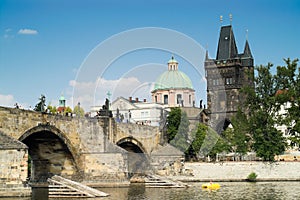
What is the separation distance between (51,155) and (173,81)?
5586 centimetres

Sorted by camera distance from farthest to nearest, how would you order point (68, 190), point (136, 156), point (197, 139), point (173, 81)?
point (173, 81), point (197, 139), point (136, 156), point (68, 190)

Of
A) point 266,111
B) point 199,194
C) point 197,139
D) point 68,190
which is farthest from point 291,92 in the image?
point 68,190

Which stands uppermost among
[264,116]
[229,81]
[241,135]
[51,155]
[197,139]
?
[229,81]

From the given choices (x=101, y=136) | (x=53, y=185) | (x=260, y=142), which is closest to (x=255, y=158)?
(x=260, y=142)

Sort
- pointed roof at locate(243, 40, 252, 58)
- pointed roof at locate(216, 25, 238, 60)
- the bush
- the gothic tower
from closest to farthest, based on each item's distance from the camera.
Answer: the bush
the gothic tower
pointed roof at locate(216, 25, 238, 60)
pointed roof at locate(243, 40, 252, 58)

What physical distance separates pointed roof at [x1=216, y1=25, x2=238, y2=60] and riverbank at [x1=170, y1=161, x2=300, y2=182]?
47.5 meters

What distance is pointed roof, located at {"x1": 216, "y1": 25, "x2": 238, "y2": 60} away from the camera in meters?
104

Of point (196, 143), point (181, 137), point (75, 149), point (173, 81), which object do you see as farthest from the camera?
point (173, 81)

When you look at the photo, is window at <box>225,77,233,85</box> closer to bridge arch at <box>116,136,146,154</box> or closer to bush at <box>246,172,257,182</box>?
bridge arch at <box>116,136,146,154</box>

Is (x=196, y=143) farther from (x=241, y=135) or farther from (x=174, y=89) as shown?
(x=174, y=89)

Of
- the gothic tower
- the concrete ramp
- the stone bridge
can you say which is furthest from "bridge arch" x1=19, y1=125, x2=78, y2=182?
the gothic tower

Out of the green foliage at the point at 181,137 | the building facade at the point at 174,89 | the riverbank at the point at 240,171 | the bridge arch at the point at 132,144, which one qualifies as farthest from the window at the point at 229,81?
the riverbank at the point at 240,171

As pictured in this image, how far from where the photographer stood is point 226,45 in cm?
10550

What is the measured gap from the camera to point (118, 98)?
315 feet
